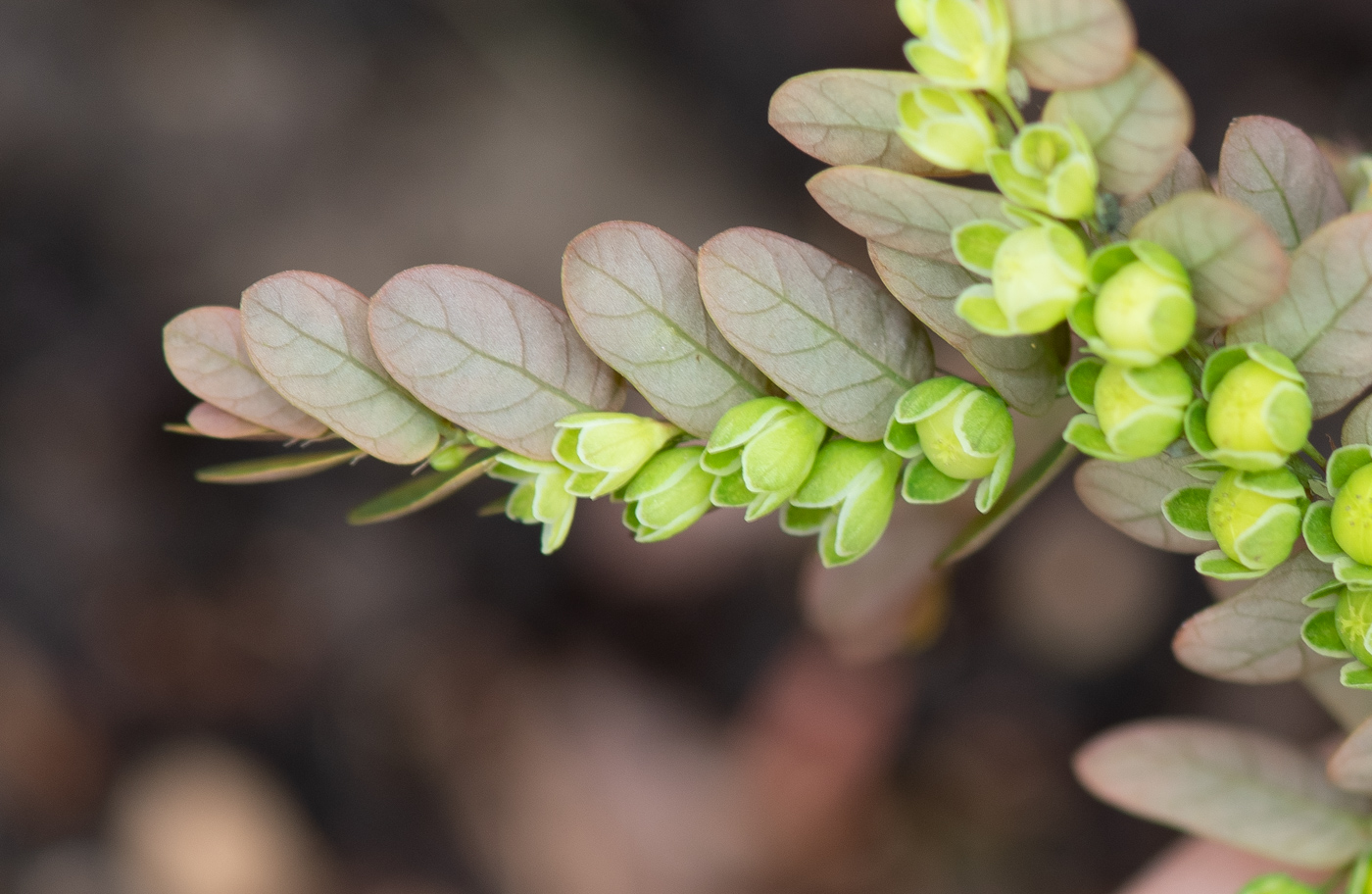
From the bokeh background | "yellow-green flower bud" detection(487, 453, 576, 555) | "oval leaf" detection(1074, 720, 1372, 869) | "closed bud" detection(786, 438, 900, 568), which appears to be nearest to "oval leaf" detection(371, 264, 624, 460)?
"yellow-green flower bud" detection(487, 453, 576, 555)

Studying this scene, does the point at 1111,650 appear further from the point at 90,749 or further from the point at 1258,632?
the point at 90,749

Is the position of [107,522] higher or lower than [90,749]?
higher

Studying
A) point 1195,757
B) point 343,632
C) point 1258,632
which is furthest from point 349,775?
point 1258,632

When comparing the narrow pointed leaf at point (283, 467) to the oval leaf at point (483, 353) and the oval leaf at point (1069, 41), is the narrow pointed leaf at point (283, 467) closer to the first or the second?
the oval leaf at point (483, 353)

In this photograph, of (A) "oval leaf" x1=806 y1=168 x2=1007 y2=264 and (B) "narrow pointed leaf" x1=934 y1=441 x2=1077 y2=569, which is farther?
(B) "narrow pointed leaf" x1=934 y1=441 x2=1077 y2=569

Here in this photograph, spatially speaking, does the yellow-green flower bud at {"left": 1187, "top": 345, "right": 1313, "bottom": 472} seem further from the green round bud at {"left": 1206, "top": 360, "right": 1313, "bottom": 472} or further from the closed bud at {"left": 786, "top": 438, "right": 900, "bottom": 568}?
the closed bud at {"left": 786, "top": 438, "right": 900, "bottom": 568}
